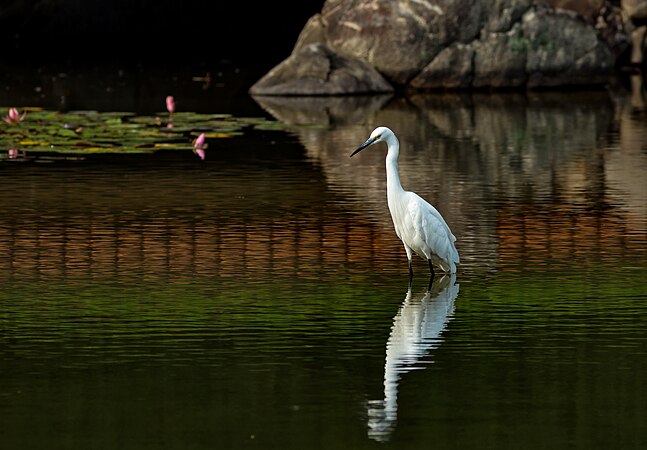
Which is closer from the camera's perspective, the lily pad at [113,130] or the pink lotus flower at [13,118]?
the lily pad at [113,130]

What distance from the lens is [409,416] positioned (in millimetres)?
7344

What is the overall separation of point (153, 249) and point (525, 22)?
15084mm

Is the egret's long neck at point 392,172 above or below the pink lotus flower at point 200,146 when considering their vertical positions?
above

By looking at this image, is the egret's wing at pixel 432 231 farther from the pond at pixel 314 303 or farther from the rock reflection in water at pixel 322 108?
the rock reflection in water at pixel 322 108

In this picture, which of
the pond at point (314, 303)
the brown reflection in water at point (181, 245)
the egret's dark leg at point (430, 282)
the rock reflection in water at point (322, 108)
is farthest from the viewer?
the rock reflection in water at point (322, 108)

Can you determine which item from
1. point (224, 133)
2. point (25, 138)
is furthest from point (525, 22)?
point (25, 138)

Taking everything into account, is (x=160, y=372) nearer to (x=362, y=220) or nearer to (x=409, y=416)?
(x=409, y=416)

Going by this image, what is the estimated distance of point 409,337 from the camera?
358 inches

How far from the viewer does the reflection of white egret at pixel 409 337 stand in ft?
24.1

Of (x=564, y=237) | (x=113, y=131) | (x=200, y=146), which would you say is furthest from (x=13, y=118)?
(x=564, y=237)

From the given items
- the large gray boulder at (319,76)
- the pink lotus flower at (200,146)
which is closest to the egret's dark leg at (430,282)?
the pink lotus flower at (200,146)

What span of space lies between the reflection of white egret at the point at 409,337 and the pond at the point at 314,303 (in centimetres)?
2

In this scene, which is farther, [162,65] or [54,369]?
[162,65]

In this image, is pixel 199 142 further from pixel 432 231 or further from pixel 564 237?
pixel 432 231
